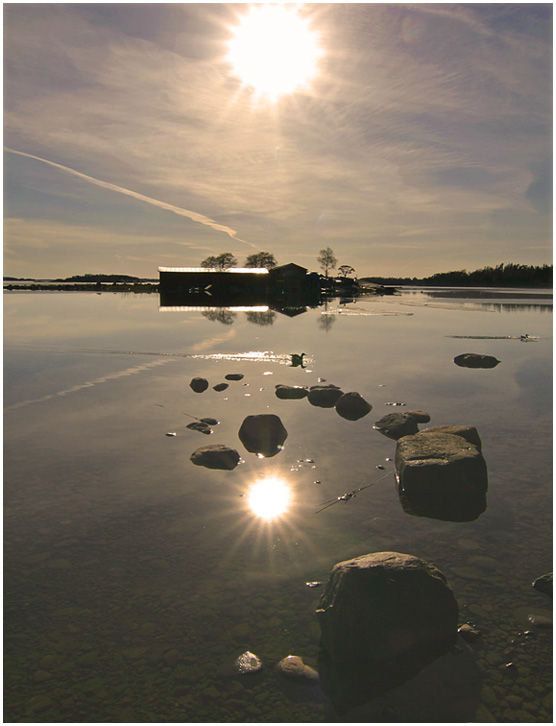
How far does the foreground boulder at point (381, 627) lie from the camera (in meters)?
4.14

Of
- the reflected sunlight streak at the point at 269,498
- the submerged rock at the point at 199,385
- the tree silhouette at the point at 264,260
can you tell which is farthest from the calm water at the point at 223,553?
the tree silhouette at the point at 264,260

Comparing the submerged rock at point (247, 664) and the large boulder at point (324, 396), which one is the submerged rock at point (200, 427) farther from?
the submerged rock at point (247, 664)

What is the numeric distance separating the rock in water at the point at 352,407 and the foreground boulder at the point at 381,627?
7757 mm

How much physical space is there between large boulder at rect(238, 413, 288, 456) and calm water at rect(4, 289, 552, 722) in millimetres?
378

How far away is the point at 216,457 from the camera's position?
890 centimetres

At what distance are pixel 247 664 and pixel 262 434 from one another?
19.8 ft

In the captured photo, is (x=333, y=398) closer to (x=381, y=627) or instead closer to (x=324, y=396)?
(x=324, y=396)

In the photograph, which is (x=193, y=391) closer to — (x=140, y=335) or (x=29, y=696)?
(x=29, y=696)

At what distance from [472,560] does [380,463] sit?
3379 mm

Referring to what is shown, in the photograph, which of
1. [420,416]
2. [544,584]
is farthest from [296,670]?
[420,416]

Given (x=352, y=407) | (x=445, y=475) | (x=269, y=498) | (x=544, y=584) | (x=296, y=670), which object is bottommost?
(x=296, y=670)

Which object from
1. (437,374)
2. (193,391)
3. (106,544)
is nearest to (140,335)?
Result: (193,391)

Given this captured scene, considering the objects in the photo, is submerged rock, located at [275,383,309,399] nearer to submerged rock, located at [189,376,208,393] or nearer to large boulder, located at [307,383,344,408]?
large boulder, located at [307,383,344,408]

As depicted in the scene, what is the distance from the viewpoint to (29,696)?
3.93 metres
